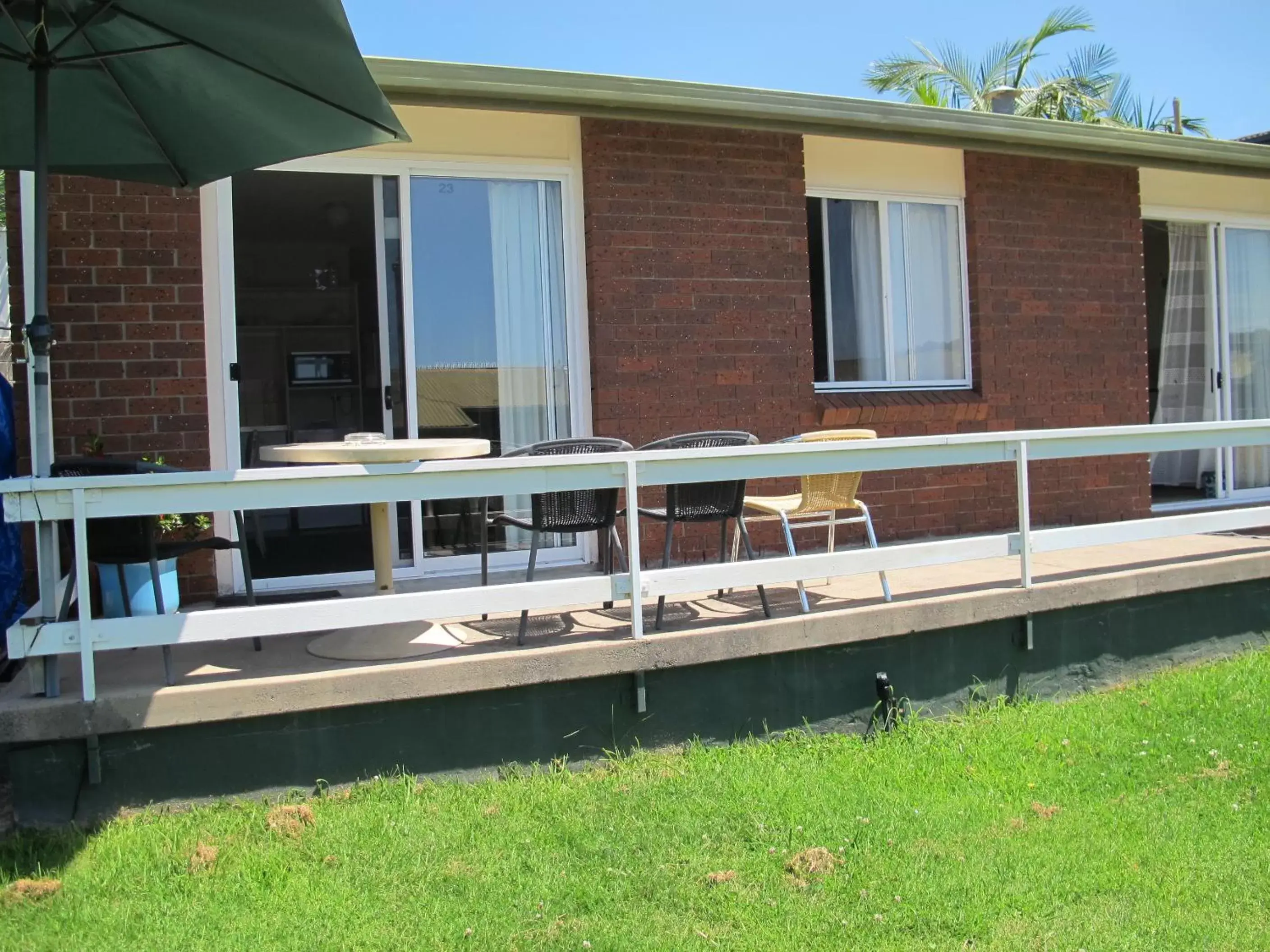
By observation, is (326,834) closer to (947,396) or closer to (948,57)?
(947,396)

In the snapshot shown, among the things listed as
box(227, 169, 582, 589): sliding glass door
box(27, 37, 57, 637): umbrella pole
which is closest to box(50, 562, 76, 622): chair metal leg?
box(27, 37, 57, 637): umbrella pole

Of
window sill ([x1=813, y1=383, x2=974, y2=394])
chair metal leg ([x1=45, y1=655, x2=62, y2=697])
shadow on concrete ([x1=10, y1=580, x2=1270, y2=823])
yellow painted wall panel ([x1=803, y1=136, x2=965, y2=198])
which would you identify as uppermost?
yellow painted wall panel ([x1=803, y1=136, x2=965, y2=198])

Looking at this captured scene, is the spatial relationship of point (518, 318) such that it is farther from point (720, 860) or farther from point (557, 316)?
point (720, 860)

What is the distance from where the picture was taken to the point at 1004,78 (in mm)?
21562

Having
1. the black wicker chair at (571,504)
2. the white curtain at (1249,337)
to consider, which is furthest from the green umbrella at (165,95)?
the white curtain at (1249,337)

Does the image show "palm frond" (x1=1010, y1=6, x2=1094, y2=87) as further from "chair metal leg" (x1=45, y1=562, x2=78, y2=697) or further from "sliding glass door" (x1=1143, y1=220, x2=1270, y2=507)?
"chair metal leg" (x1=45, y1=562, x2=78, y2=697)

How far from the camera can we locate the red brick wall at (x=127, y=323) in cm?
525

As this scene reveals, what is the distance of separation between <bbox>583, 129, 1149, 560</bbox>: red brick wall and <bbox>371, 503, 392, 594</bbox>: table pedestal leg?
1860mm

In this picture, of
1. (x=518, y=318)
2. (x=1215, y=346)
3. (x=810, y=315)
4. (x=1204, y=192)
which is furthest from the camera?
(x=1215, y=346)

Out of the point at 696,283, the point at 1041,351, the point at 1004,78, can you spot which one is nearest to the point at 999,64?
the point at 1004,78

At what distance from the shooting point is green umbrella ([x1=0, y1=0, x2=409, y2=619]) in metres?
3.65

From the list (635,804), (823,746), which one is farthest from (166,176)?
(823,746)

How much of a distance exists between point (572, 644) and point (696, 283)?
2.98 m

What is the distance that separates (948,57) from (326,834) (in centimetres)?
2188
